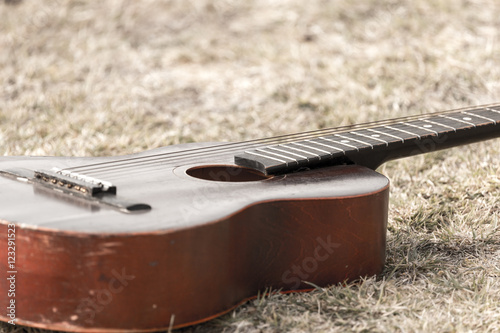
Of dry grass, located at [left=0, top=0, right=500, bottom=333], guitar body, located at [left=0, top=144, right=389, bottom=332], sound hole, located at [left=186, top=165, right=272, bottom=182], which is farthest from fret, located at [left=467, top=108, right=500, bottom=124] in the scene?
sound hole, located at [left=186, top=165, right=272, bottom=182]

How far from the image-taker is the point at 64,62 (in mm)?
3633

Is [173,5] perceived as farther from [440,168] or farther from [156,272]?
[156,272]

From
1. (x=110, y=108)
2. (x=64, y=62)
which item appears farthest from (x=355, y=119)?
(x=64, y=62)

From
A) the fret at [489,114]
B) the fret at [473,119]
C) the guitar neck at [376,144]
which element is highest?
the fret at [489,114]

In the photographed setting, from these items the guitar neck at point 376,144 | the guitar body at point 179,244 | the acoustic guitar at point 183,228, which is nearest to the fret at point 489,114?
the guitar neck at point 376,144

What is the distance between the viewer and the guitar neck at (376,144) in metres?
1.56

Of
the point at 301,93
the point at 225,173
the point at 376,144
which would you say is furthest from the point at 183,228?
the point at 301,93

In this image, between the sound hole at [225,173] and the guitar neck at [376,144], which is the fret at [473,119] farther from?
the sound hole at [225,173]

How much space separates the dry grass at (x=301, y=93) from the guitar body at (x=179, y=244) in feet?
0.27

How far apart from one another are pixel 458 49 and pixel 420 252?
75.7 inches

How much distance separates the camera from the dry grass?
1450 millimetres

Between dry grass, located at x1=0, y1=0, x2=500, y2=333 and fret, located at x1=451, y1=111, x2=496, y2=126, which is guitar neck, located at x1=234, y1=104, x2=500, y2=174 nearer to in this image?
fret, located at x1=451, y1=111, x2=496, y2=126

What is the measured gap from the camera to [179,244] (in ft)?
3.94

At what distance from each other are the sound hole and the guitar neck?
0.04 m
